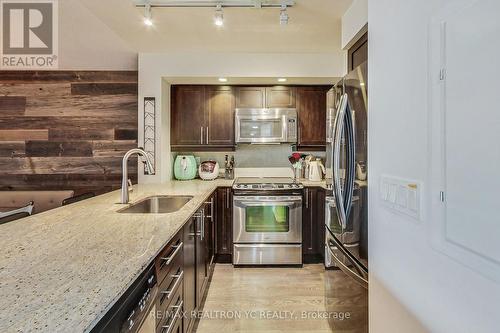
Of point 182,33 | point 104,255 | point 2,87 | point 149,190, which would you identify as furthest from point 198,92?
point 104,255

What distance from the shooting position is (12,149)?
3.61m

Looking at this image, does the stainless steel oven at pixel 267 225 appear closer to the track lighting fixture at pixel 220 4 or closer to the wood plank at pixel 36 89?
the track lighting fixture at pixel 220 4

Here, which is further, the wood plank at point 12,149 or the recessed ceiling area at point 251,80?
the wood plank at point 12,149

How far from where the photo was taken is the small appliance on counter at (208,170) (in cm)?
373

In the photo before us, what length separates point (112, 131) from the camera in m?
3.56

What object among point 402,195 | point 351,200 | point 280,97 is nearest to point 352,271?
point 351,200

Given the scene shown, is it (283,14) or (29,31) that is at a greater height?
(29,31)

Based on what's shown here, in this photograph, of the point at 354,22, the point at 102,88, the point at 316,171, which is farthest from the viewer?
the point at 316,171

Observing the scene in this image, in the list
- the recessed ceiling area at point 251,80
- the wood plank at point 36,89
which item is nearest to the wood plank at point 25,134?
the wood plank at point 36,89

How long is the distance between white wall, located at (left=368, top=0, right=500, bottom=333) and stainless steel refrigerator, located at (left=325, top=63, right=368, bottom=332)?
8 centimetres

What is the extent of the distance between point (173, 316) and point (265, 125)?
2.56 meters

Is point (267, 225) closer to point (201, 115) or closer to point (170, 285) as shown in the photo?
point (201, 115)

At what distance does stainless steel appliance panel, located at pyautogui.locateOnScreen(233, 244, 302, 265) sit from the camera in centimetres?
325

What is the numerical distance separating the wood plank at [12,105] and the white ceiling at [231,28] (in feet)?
5.61
